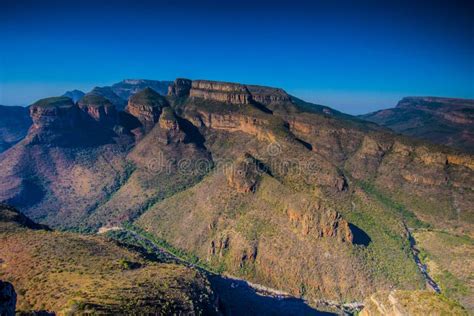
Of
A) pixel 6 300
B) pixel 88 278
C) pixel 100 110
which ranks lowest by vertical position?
pixel 88 278

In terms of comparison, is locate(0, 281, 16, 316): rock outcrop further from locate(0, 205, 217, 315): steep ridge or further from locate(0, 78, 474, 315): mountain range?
locate(0, 78, 474, 315): mountain range

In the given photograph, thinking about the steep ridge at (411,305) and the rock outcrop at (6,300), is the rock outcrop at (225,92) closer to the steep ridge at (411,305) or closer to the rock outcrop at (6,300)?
the steep ridge at (411,305)

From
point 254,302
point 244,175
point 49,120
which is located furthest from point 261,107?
point 254,302

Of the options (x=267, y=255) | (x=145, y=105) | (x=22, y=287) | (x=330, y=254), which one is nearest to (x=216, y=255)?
(x=267, y=255)

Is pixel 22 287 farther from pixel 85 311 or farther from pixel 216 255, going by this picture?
pixel 216 255

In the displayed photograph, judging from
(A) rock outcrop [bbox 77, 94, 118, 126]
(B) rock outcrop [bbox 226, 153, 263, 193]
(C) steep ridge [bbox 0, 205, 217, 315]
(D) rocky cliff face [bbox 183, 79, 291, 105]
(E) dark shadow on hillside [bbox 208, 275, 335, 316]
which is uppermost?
(D) rocky cliff face [bbox 183, 79, 291, 105]

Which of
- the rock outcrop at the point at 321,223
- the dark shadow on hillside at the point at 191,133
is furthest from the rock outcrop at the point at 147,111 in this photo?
the rock outcrop at the point at 321,223

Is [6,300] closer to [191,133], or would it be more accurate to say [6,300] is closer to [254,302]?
[254,302]

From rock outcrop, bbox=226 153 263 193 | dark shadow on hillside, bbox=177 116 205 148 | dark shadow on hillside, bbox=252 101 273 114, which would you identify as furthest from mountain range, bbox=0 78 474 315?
dark shadow on hillside, bbox=252 101 273 114
